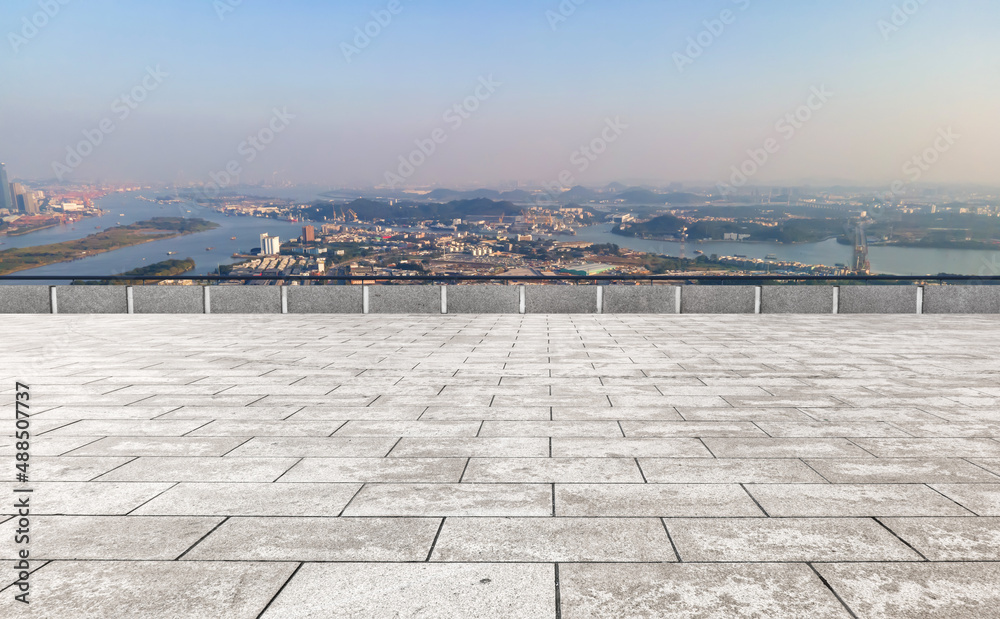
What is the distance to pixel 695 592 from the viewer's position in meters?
3.30

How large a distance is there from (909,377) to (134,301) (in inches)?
736

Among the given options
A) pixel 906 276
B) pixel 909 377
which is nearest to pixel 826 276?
pixel 906 276

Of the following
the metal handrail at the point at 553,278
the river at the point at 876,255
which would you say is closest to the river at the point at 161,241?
the metal handrail at the point at 553,278

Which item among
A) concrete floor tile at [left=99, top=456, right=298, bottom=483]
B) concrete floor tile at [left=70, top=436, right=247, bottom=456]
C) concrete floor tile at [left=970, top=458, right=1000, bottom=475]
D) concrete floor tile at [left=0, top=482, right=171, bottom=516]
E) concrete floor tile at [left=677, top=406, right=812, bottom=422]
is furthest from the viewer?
concrete floor tile at [left=677, top=406, right=812, bottom=422]

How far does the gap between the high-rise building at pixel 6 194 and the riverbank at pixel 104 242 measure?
12.6 ft

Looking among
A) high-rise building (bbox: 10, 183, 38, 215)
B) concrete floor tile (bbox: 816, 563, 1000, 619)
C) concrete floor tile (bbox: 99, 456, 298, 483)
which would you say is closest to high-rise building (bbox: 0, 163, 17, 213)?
high-rise building (bbox: 10, 183, 38, 215)

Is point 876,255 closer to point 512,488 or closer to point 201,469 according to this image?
point 512,488

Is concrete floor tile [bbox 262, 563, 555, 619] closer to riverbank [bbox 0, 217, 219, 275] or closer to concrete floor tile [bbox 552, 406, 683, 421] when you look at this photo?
concrete floor tile [bbox 552, 406, 683, 421]

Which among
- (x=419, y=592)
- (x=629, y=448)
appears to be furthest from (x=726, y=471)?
(x=419, y=592)

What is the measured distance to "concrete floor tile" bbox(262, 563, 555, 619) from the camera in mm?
3129

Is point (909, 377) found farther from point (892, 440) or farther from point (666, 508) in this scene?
point (666, 508)

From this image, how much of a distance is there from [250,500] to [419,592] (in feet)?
6.22

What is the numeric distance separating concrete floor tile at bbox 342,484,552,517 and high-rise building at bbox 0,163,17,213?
35.9 metres

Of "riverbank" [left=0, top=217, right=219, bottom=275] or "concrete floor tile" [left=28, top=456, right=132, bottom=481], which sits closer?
"concrete floor tile" [left=28, top=456, right=132, bottom=481]
